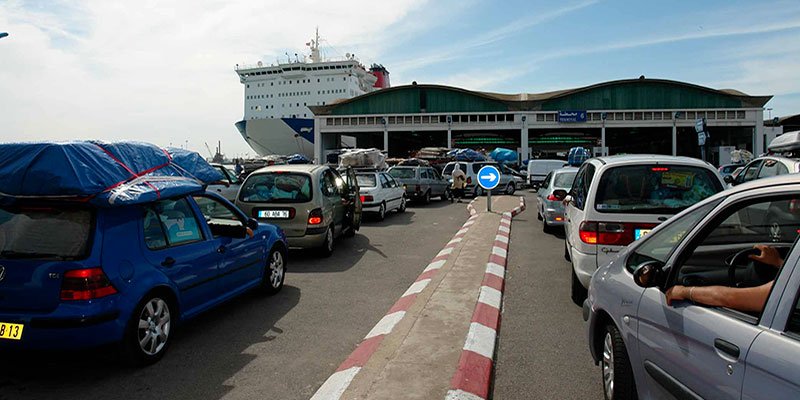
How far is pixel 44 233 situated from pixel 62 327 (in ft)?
2.41

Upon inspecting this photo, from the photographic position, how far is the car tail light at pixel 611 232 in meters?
5.23

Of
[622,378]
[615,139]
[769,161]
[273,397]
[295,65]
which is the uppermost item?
[295,65]

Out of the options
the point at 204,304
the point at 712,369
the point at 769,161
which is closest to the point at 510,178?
the point at 769,161

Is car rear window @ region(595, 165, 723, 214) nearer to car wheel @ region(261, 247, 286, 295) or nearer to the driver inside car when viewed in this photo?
the driver inside car

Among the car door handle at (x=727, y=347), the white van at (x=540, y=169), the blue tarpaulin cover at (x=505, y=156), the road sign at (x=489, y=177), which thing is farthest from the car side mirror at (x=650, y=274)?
the blue tarpaulin cover at (x=505, y=156)

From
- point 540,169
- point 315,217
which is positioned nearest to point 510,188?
point 540,169

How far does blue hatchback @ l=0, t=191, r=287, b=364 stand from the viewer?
343 centimetres

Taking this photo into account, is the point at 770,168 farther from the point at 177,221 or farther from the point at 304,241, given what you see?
the point at 177,221

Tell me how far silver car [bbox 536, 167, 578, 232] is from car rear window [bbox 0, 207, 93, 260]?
8827mm

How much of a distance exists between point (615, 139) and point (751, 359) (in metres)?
74.5

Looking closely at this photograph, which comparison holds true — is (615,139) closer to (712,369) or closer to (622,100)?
(622,100)

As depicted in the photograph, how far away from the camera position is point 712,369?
6.75ft

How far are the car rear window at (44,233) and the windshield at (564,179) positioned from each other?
9.92m

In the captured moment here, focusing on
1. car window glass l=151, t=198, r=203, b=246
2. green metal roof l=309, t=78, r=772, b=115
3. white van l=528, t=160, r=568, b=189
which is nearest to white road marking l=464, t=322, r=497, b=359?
car window glass l=151, t=198, r=203, b=246
